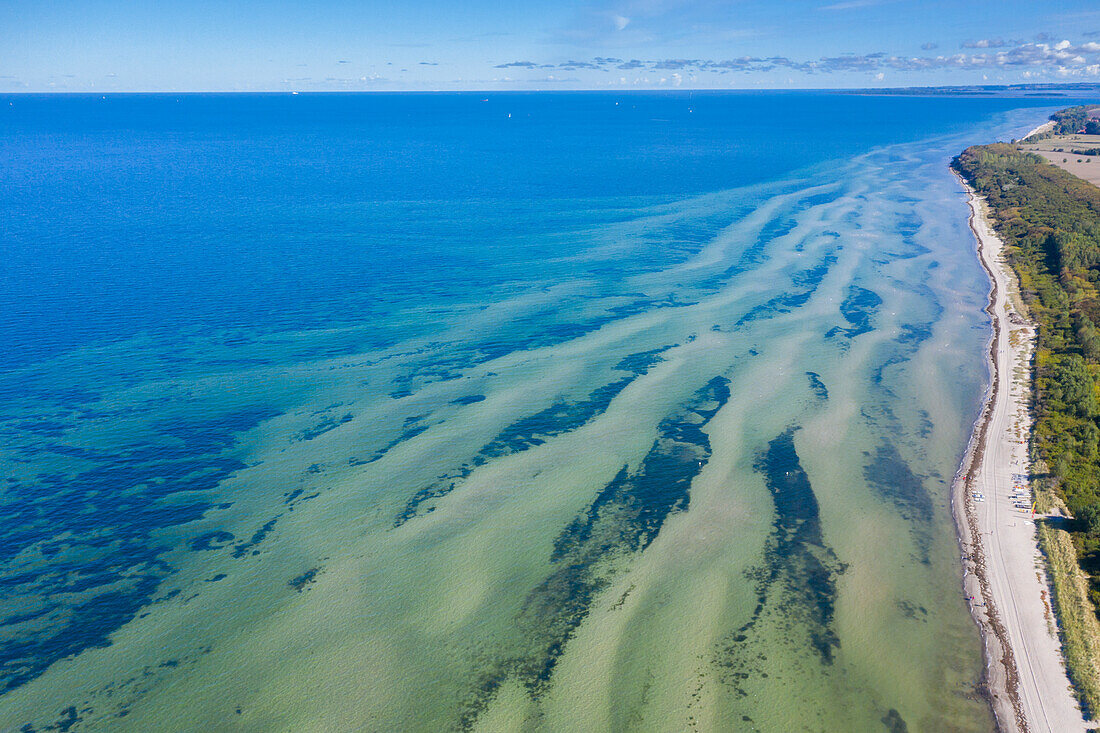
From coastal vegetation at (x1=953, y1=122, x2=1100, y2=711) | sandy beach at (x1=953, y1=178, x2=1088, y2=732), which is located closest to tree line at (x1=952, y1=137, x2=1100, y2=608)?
coastal vegetation at (x1=953, y1=122, x2=1100, y2=711)

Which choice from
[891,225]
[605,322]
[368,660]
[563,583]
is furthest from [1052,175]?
[368,660]

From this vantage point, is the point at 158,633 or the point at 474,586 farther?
the point at 474,586

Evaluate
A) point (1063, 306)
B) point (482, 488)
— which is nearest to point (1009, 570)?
point (482, 488)

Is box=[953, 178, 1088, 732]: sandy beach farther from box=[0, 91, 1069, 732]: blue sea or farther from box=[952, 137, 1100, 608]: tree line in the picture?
box=[952, 137, 1100, 608]: tree line

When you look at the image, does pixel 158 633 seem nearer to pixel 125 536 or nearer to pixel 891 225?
pixel 125 536

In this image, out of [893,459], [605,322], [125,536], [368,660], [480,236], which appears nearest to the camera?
[368,660]

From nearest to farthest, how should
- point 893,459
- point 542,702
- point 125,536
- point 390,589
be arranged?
1. point 542,702
2. point 390,589
3. point 125,536
4. point 893,459

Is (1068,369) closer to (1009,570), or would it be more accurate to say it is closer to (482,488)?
(1009,570)
